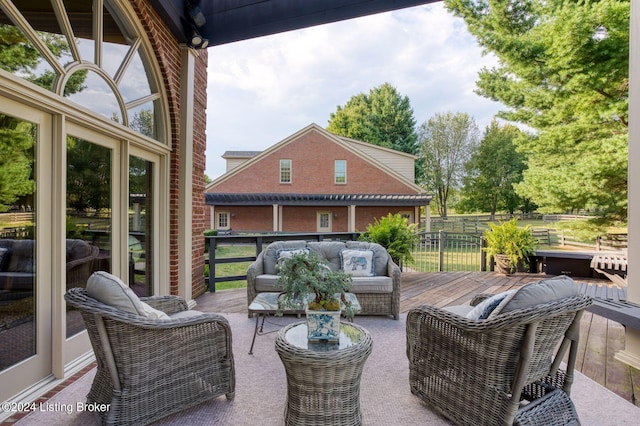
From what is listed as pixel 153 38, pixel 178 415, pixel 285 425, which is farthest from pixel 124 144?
pixel 285 425

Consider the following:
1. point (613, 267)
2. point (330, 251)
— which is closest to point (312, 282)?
point (330, 251)

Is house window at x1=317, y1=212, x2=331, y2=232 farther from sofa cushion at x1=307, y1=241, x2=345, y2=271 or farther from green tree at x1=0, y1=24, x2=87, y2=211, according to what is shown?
green tree at x1=0, y1=24, x2=87, y2=211

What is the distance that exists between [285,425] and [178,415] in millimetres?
734

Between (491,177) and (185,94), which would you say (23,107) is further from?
(491,177)

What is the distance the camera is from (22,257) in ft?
7.70

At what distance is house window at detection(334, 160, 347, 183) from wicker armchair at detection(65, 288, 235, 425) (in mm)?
15421

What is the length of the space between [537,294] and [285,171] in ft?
53.3

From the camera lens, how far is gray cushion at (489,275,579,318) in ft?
6.04

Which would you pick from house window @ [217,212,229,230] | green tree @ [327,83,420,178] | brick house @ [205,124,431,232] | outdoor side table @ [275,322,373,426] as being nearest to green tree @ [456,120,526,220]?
green tree @ [327,83,420,178]

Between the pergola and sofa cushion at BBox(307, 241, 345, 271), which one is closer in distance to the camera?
the pergola

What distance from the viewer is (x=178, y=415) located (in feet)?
7.22

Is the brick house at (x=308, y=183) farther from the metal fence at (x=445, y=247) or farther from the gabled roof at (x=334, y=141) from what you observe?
the metal fence at (x=445, y=247)

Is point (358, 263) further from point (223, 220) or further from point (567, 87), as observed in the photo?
point (223, 220)

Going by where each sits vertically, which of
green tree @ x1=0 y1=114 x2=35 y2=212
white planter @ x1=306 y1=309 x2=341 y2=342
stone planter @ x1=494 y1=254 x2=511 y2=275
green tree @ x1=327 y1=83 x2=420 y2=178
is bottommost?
stone planter @ x1=494 y1=254 x2=511 y2=275
